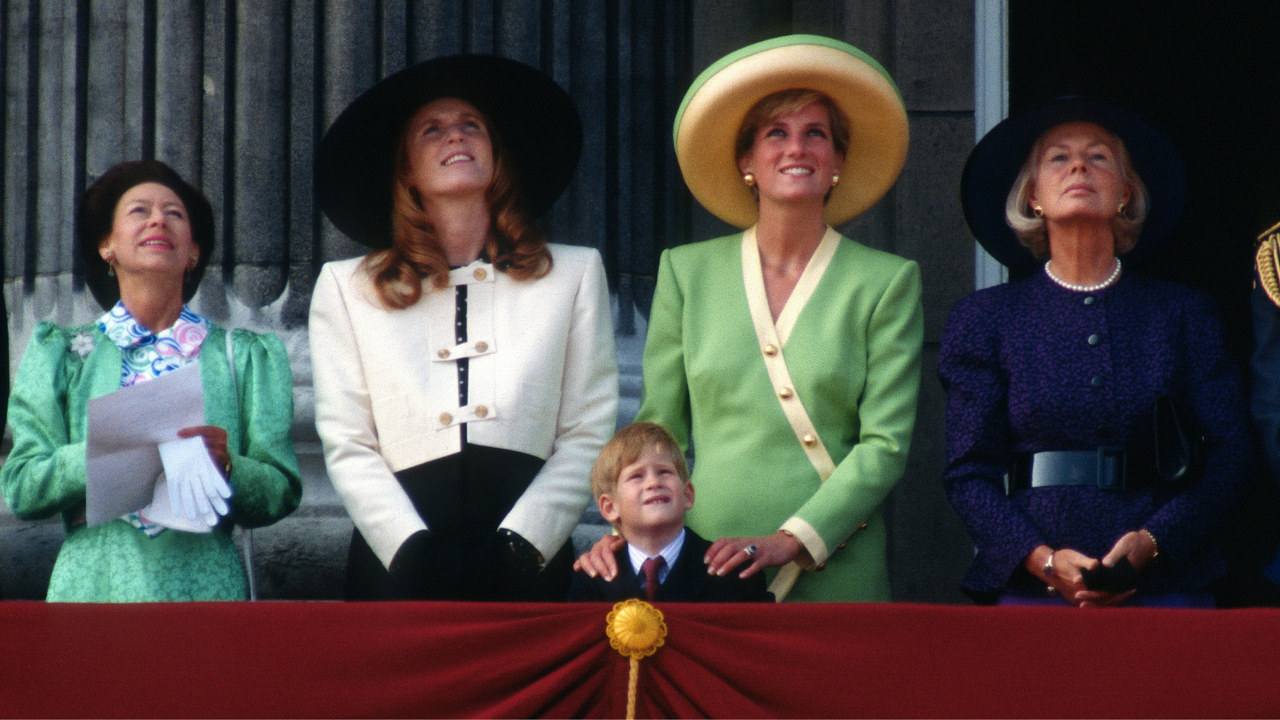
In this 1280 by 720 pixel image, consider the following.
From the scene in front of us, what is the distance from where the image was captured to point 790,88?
3.96m

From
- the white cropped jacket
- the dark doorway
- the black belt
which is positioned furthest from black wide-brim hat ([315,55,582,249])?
the dark doorway

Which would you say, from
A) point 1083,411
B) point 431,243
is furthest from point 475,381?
point 1083,411

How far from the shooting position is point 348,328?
3.82 m

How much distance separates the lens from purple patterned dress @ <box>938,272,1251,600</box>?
11.3 ft

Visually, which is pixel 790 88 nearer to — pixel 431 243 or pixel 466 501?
pixel 431 243

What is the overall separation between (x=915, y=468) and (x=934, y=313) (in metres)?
0.48

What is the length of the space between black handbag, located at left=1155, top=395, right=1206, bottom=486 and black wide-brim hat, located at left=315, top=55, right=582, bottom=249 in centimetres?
152

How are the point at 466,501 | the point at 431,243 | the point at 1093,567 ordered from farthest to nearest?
the point at 431,243 < the point at 466,501 < the point at 1093,567

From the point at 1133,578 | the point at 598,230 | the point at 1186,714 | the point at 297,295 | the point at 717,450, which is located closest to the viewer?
the point at 1186,714

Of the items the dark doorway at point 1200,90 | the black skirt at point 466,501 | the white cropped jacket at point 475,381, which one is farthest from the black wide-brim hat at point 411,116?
the dark doorway at point 1200,90

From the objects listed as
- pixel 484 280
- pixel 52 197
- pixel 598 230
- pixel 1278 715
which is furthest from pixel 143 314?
pixel 1278 715

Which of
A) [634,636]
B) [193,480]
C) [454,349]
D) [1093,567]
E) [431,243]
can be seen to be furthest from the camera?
[431,243]

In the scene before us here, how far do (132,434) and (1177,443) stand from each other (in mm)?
2128

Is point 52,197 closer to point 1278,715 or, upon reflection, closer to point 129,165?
point 129,165
